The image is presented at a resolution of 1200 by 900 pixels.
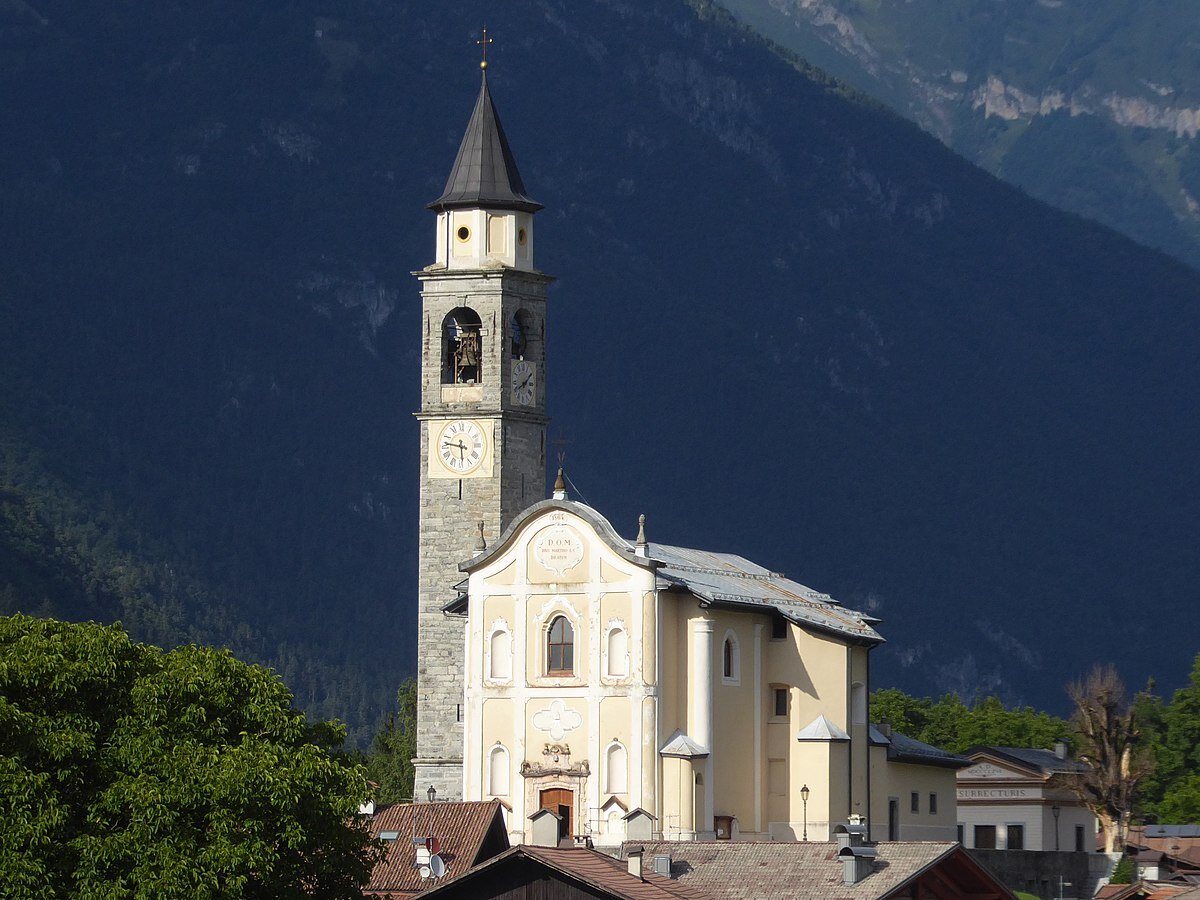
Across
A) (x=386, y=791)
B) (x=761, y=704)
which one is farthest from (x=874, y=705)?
(x=761, y=704)

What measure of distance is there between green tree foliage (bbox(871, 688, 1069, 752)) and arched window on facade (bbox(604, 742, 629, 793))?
142ft

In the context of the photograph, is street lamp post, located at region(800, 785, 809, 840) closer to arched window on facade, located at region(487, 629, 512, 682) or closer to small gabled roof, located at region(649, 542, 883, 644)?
small gabled roof, located at region(649, 542, 883, 644)

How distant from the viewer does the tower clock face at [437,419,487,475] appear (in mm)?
81625

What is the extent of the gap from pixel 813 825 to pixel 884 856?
17820 mm

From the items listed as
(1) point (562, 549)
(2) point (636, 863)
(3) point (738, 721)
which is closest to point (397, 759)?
(3) point (738, 721)

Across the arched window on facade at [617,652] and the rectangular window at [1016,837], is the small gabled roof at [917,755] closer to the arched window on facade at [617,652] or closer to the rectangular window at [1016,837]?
the rectangular window at [1016,837]

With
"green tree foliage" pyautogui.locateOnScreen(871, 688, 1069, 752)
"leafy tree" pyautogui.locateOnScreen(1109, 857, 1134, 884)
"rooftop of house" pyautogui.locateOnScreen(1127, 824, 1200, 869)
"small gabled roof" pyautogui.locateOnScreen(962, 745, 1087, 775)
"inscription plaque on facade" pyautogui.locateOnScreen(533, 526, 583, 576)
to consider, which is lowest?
"leafy tree" pyautogui.locateOnScreen(1109, 857, 1134, 884)

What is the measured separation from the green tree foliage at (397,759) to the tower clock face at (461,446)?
15.1 m

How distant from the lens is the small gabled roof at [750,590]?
74000 mm

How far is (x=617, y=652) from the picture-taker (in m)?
73.6

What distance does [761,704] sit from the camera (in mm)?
75438

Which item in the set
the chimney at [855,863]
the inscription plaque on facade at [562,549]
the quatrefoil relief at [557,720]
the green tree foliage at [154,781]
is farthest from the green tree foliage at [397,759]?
the green tree foliage at [154,781]

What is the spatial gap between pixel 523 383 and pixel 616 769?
1391 centimetres

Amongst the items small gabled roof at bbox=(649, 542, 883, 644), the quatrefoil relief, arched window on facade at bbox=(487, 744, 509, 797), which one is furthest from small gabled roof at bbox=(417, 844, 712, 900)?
arched window on facade at bbox=(487, 744, 509, 797)
